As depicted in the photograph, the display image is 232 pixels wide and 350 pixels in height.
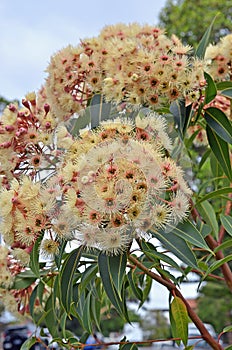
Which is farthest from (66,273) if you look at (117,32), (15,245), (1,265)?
(117,32)

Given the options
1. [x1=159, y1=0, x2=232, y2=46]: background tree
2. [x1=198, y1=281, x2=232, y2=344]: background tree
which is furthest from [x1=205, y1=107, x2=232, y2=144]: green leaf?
[x1=198, y1=281, x2=232, y2=344]: background tree

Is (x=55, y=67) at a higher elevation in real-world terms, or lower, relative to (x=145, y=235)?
higher

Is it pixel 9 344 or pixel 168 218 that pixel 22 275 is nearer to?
pixel 168 218

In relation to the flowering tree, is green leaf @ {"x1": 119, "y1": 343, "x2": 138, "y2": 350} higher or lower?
lower

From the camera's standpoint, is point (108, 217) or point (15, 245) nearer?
point (108, 217)

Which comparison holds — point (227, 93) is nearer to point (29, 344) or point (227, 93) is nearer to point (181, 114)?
point (181, 114)

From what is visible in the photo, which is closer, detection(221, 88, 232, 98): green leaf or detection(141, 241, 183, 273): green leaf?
detection(141, 241, 183, 273): green leaf

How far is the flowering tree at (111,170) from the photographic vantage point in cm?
75

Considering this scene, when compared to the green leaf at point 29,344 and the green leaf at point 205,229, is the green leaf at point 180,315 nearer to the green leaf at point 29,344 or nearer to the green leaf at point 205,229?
the green leaf at point 205,229

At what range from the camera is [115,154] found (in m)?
0.75

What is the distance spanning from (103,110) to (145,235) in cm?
34

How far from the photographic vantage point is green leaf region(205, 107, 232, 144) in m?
1.14

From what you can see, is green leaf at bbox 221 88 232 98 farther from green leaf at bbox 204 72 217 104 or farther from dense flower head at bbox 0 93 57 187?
dense flower head at bbox 0 93 57 187

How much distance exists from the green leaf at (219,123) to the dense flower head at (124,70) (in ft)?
0.28
